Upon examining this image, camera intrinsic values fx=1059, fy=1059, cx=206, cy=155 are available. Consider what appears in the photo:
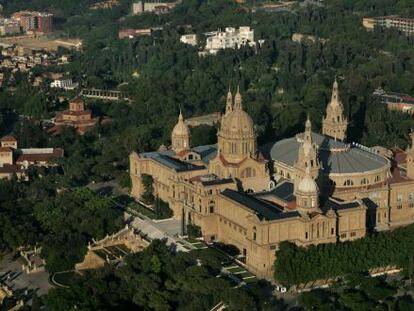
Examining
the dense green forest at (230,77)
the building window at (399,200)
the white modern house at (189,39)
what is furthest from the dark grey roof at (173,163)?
the white modern house at (189,39)

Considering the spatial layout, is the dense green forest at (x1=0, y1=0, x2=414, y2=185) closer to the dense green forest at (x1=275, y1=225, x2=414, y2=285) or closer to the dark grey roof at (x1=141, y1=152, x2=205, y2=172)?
the dark grey roof at (x1=141, y1=152, x2=205, y2=172)

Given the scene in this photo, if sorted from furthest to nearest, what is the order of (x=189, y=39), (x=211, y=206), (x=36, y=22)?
(x=36, y=22) → (x=189, y=39) → (x=211, y=206)

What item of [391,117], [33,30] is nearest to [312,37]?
[391,117]

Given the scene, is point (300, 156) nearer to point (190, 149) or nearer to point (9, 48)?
point (190, 149)

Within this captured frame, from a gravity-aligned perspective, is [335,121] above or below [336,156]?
above

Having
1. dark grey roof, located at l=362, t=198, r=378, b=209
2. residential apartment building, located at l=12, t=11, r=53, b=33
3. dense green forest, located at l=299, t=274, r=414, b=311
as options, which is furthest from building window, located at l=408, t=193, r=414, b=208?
residential apartment building, located at l=12, t=11, r=53, b=33

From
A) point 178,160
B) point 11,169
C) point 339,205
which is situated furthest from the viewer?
point 11,169

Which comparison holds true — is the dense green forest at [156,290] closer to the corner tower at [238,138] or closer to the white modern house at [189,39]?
the corner tower at [238,138]

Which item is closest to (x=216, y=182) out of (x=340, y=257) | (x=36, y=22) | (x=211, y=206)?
(x=211, y=206)

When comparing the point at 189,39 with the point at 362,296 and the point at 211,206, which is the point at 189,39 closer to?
the point at 211,206
